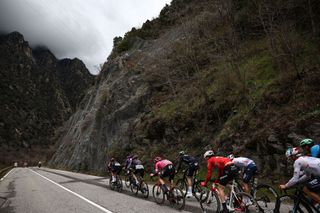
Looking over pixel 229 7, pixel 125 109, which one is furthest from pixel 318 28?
pixel 125 109

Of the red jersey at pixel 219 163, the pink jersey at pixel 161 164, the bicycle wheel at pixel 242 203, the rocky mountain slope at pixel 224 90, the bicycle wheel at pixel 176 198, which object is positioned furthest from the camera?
the rocky mountain slope at pixel 224 90

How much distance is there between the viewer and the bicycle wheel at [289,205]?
583cm

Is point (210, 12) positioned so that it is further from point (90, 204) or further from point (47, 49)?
point (47, 49)

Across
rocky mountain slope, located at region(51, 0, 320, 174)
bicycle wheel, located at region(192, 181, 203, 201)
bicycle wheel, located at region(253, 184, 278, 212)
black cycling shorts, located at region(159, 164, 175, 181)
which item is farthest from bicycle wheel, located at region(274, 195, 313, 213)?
rocky mountain slope, located at region(51, 0, 320, 174)

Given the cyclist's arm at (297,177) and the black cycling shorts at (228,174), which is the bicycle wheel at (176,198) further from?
the cyclist's arm at (297,177)

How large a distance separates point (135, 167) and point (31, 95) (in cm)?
13523

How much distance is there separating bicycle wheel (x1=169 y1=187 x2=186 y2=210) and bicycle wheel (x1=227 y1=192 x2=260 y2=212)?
232 centimetres

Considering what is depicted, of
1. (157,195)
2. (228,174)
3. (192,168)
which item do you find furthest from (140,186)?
(228,174)

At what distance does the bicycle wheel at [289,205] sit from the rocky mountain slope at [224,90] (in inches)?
241

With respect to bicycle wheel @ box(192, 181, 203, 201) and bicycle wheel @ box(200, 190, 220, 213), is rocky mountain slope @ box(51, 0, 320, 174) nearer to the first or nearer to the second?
bicycle wheel @ box(192, 181, 203, 201)

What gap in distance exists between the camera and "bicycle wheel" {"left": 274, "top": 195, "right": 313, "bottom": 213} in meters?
5.83

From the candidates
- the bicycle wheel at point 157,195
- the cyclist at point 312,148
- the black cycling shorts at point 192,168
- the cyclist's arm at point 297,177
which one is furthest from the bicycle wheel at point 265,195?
the bicycle wheel at point 157,195

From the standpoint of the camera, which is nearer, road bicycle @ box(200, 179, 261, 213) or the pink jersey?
road bicycle @ box(200, 179, 261, 213)

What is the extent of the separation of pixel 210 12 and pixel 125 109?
13.8 m
